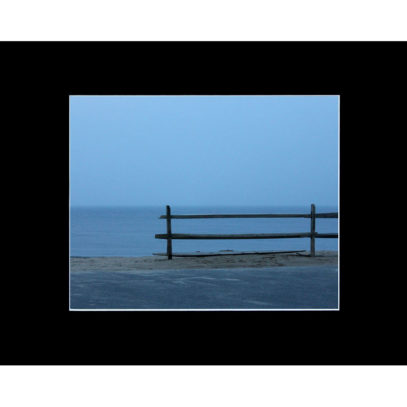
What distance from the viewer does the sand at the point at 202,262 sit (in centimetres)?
760

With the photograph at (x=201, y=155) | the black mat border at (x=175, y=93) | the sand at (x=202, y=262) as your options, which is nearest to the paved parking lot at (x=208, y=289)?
the sand at (x=202, y=262)

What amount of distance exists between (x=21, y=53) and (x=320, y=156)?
6147 cm

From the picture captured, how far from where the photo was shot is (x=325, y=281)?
634cm

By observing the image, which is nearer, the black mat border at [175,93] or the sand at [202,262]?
the black mat border at [175,93]

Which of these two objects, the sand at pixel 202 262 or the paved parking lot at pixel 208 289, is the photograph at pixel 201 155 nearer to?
the sand at pixel 202 262

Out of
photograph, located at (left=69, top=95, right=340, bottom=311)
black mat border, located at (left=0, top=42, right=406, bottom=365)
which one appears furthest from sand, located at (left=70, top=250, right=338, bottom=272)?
photograph, located at (left=69, top=95, right=340, bottom=311)

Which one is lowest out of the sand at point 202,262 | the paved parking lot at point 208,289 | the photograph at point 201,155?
the paved parking lot at point 208,289

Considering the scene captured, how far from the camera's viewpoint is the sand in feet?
24.9

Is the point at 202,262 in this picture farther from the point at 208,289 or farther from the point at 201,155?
the point at 201,155

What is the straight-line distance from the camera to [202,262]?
8047 mm

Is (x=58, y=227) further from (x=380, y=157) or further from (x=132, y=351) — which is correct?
(x=380, y=157)

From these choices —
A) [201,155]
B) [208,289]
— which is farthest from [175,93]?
[201,155]

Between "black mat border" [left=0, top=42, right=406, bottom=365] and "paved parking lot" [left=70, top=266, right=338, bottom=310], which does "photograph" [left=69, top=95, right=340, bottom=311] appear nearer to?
"paved parking lot" [left=70, top=266, right=338, bottom=310]

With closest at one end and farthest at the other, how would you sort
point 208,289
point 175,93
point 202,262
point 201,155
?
point 175,93, point 208,289, point 202,262, point 201,155
